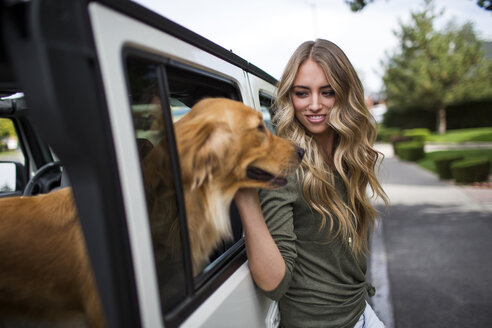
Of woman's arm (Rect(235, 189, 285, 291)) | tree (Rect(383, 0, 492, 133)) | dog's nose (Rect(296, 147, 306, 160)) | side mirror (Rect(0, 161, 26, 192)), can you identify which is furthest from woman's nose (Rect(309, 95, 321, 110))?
tree (Rect(383, 0, 492, 133))

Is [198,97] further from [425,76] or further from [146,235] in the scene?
[425,76]

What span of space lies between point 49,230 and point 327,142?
1.48 meters

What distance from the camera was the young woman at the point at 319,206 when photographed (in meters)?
1.56

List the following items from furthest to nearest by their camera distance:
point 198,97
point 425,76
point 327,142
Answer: point 425,76 → point 327,142 → point 198,97

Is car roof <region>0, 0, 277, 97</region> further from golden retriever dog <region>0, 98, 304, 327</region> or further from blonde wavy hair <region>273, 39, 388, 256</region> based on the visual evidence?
blonde wavy hair <region>273, 39, 388, 256</region>

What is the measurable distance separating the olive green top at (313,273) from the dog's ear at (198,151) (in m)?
0.38

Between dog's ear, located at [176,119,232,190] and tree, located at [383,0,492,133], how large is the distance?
35.1 m

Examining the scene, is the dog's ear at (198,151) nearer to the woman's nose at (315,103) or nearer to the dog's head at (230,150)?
the dog's head at (230,150)

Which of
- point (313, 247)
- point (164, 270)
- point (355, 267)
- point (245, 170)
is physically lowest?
point (355, 267)

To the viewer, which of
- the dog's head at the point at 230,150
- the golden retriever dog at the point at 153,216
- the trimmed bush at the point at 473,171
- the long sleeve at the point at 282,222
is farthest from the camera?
the trimmed bush at the point at 473,171

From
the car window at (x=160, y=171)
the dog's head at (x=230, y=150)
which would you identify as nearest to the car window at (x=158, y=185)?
the car window at (x=160, y=171)

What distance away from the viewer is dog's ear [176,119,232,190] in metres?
1.34

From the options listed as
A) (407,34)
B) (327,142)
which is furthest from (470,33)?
(327,142)

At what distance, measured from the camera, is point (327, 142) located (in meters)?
2.11
